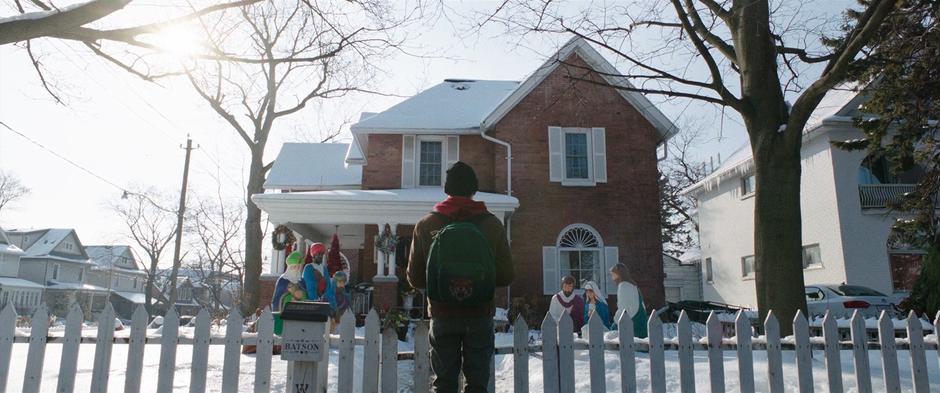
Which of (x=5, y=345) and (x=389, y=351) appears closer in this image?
(x=389, y=351)

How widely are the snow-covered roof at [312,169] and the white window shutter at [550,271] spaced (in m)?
6.36

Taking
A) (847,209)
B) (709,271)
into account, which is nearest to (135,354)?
(847,209)

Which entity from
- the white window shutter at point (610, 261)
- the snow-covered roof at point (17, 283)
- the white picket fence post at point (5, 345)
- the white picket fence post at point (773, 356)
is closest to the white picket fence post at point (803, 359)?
the white picket fence post at point (773, 356)

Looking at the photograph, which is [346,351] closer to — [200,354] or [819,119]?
[200,354]

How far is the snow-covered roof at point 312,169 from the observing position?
749 inches

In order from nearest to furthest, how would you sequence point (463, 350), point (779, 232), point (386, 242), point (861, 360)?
point (463, 350), point (861, 360), point (779, 232), point (386, 242)

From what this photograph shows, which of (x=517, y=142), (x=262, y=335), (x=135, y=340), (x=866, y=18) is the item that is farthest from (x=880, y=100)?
(x=135, y=340)

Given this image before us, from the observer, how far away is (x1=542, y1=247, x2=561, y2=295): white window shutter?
15.9 m

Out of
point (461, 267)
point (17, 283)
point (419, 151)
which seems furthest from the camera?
point (17, 283)

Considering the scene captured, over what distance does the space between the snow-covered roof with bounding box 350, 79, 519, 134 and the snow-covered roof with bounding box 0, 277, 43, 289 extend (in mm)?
37477

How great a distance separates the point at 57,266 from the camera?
49.1 meters

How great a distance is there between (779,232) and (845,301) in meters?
11.2

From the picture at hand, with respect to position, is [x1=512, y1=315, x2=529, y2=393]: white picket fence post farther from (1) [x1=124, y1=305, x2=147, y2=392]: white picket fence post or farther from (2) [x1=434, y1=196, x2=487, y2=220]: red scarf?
(1) [x1=124, y1=305, x2=147, y2=392]: white picket fence post

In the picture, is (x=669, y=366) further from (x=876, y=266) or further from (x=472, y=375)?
(x=876, y=266)
